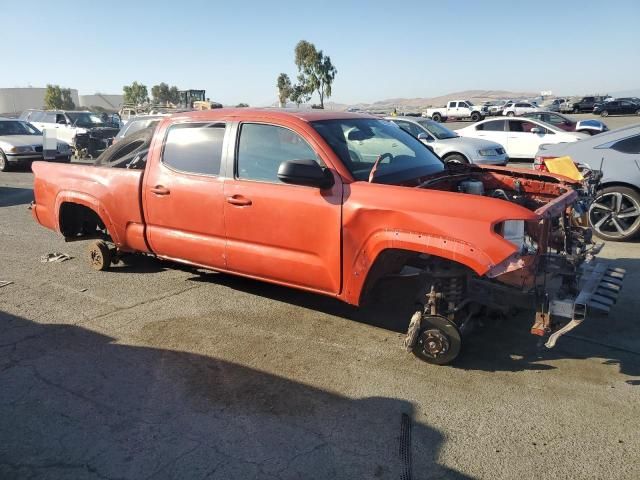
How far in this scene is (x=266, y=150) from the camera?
4324 mm

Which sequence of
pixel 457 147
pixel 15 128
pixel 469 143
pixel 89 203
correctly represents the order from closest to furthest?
pixel 89 203 < pixel 457 147 < pixel 469 143 < pixel 15 128

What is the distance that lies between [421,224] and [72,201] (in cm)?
410

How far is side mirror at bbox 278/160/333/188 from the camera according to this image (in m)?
3.66

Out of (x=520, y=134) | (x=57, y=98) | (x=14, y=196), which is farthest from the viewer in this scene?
(x=57, y=98)

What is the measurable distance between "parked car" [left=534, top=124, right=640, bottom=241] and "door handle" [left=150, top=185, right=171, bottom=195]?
4.68 m

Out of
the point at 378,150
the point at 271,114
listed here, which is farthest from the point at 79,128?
the point at 378,150

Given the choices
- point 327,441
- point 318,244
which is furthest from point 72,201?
point 327,441

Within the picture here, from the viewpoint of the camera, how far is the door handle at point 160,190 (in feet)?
15.7

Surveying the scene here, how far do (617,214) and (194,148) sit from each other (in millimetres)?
5653

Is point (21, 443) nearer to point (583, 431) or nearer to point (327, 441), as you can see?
point (327, 441)

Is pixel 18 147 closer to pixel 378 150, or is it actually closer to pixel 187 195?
pixel 187 195

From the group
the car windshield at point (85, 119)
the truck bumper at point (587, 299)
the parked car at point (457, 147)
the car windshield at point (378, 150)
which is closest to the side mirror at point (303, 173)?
the car windshield at point (378, 150)

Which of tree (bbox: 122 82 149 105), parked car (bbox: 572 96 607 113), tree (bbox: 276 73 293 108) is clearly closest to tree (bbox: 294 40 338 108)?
tree (bbox: 276 73 293 108)

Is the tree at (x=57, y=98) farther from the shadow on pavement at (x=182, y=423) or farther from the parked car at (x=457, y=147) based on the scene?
the shadow on pavement at (x=182, y=423)
